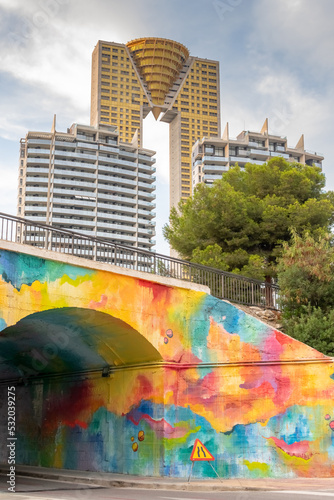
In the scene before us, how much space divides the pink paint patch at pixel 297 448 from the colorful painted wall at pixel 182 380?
0.03m

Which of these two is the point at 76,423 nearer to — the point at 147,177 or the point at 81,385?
the point at 81,385

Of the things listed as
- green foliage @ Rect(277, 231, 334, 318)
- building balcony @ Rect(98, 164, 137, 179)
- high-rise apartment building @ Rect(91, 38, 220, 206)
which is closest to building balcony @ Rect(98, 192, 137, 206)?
building balcony @ Rect(98, 164, 137, 179)

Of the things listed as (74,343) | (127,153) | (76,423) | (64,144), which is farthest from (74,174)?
(74,343)

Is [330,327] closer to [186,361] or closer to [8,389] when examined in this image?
[186,361]

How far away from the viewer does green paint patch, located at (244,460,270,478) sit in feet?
52.2

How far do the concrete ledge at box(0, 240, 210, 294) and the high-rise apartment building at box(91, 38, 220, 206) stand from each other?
418ft

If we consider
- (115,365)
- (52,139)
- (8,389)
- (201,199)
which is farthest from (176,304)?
(52,139)

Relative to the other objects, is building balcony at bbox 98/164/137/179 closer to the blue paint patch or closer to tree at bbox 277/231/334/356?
tree at bbox 277/231/334/356

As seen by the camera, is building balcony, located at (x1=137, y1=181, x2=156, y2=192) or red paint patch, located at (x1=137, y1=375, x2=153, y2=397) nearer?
red paint patch, located at (x1=137, y1=375, x2=153, y2=397)

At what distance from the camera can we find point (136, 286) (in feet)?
53.9

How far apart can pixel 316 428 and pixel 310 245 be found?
7916 mm

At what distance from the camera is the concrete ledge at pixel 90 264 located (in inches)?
549

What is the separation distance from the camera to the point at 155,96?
150 meters

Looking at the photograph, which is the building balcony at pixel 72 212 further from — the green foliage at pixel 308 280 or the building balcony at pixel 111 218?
the green foliage at pixel 308 280
